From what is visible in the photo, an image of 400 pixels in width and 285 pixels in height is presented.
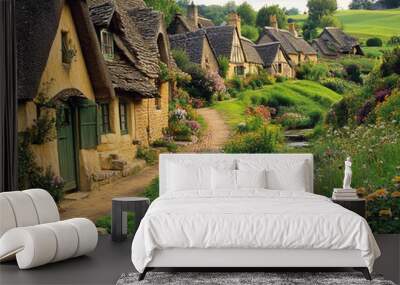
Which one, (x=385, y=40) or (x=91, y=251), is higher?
(x=385, y=40)

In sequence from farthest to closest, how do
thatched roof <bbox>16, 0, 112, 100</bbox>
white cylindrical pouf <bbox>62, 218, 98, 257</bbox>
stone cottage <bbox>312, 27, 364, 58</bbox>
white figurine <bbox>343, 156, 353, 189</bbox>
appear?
1. stone cottage <bbox>312, 27, 364, 58</bbox>
2. thatched roof <bbox>16, 0, 112, 100</bbox>
3. white figurine <bbox>343, 156, 353, 189</bbox>
4. white cylindrical pouf <bbox>62, 218, 98, 257</bbox>

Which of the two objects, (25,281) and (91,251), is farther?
(91,251)

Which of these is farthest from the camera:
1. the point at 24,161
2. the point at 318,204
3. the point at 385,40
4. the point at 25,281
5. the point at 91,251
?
the point at 385,40

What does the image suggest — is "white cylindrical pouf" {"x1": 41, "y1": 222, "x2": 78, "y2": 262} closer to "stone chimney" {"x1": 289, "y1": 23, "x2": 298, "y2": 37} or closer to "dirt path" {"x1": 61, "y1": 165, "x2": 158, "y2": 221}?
"dirt path" {"x1": 61, "y1": 165, "x2": 158, "y2": 221}

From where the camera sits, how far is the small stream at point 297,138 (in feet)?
28.2

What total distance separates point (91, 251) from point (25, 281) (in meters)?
1.39

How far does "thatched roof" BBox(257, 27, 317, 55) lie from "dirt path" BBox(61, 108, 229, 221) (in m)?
1.16

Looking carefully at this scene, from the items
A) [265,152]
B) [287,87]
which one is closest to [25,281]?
[265,152]

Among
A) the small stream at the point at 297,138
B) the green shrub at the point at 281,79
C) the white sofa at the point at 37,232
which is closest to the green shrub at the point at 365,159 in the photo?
the small stream at the point at 297,138

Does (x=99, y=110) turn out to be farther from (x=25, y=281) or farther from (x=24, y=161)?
(x=25, y=281)

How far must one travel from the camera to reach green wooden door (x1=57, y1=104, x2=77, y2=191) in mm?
8305

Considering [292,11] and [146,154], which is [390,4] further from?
[146,154]

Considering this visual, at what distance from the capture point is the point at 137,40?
344 inches

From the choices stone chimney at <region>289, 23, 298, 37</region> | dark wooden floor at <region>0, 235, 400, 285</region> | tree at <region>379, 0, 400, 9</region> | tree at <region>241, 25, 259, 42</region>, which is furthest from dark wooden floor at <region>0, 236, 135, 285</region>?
tree at <region>379, 0, 400, 9</region>
